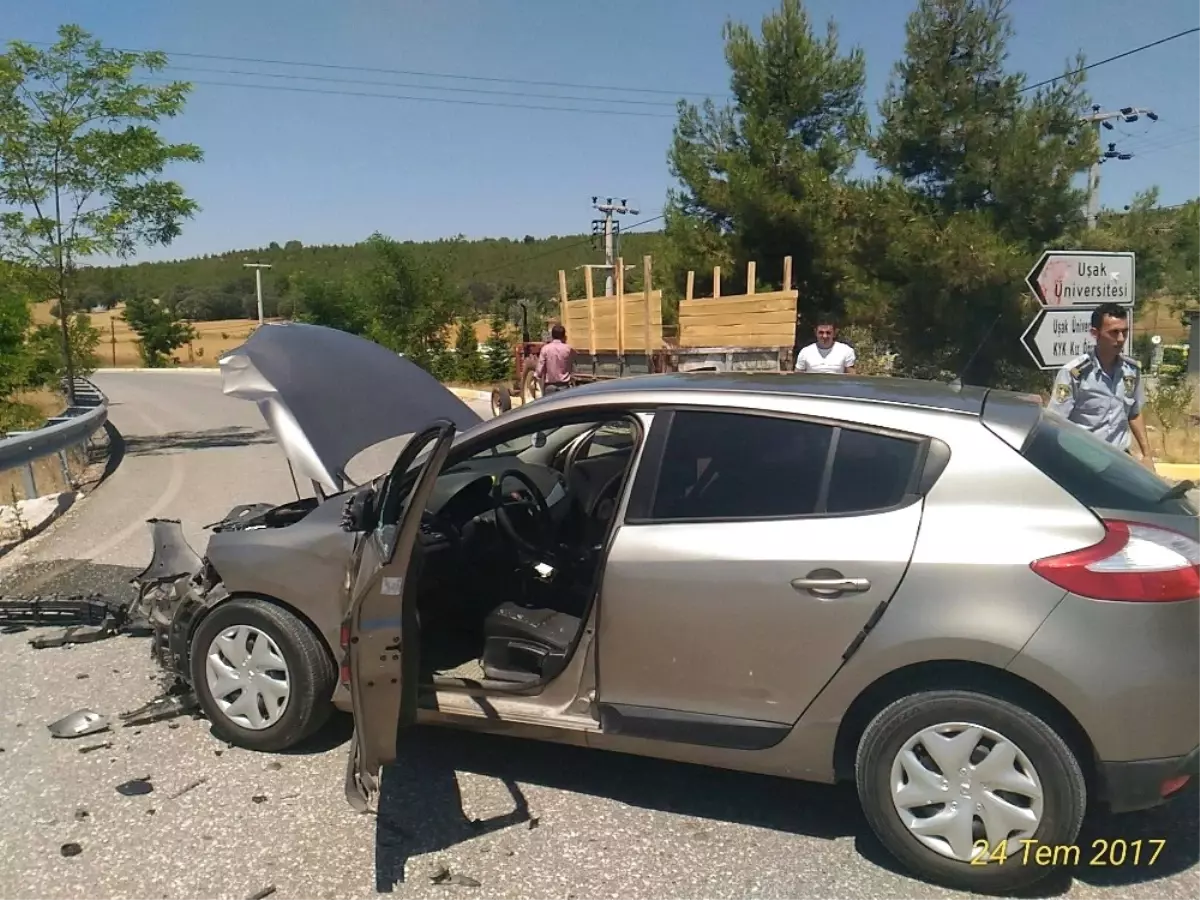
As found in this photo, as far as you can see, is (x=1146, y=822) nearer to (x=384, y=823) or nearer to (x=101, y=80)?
(x=384, y=823)

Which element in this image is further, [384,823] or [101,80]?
[101,80]

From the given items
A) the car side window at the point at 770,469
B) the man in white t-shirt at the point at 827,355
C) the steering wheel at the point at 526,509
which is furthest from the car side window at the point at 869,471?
the man in white t-shirt at the point at 827,355

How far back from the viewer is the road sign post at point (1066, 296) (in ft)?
30.7

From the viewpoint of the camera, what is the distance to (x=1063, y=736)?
9.98 ft

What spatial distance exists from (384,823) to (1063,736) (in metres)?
2.29

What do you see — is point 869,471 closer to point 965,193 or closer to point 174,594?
point 174,594

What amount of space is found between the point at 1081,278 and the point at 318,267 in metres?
85.8

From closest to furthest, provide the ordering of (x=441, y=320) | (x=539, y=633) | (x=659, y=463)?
(x=659, y=463) → (x=539, y=633) → (x=441, y=320)

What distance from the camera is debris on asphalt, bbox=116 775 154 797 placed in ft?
12.7

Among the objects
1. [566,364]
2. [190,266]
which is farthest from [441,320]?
[190,266]

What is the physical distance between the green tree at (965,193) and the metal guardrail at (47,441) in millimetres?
12087

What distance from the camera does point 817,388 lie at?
11.9 feet

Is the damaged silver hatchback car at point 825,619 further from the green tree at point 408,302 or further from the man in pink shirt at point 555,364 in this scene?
the green tree at point 408,302

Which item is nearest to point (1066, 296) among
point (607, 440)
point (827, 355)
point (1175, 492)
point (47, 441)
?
point (827, 355)
